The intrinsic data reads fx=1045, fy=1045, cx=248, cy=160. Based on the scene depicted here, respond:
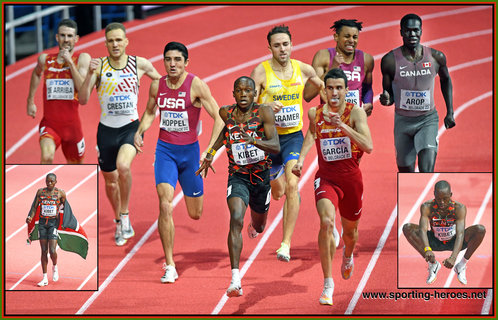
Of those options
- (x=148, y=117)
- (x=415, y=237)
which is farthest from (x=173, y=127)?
(x=415, y=237)

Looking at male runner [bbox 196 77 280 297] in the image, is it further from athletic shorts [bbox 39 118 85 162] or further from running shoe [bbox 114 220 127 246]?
athletic shorts [bbox 39 118 85 162]

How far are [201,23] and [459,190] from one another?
7466 mm

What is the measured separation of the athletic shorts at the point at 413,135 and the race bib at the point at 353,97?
0.45m

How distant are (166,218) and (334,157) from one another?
183cm

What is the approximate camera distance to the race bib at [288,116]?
10273 mm

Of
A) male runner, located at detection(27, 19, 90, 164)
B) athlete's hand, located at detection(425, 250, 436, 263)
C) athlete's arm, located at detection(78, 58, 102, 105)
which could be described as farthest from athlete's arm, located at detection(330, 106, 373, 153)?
male runner, located at detection(27, 19, 90, 164)

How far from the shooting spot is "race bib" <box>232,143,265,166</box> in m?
9.18

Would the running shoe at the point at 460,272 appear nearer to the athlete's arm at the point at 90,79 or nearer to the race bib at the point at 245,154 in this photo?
the race bib at the point at 245,154

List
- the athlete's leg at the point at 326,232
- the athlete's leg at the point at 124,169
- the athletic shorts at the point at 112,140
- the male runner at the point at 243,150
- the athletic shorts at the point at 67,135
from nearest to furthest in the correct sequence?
the athlete's leg at the point at 326,232 < the male runner at the point at 243,150 < the athlete's leg at the point at 124,169 < the athletic shorts at the point at 112,140 < the athletic shorts at the point at 67,135

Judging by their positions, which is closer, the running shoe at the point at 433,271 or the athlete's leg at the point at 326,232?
the athlete's leg at the point at 326,232

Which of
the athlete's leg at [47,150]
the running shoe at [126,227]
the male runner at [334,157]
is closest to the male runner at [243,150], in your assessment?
the male runner at [334,157]

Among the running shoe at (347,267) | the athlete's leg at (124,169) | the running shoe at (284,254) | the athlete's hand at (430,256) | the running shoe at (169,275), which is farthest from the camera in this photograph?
the athlete's leg at (124,169)

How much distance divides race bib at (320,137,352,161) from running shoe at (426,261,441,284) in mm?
1384

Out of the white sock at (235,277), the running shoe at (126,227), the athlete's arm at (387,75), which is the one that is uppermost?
the athlete's arm at (387,75)
